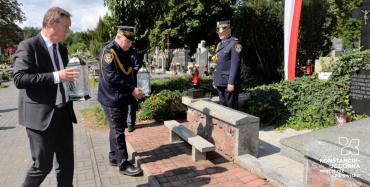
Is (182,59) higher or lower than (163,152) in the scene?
higher

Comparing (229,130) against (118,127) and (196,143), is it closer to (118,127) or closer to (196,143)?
(196,143)

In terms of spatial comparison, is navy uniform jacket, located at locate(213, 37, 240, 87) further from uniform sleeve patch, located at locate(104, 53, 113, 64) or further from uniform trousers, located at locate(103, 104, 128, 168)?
uniform sleeve patch, located at locate(104, 53, 113, 64)

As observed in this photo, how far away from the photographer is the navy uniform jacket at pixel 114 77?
4.25m

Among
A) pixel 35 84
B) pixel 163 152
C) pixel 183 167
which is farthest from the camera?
pixel 163 152

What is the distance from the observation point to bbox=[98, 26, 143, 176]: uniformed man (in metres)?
4.27

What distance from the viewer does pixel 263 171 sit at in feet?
13.0

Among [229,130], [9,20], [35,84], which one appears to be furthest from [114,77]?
[9,20]

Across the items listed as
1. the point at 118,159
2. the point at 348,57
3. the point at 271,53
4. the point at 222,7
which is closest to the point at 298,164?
the point at 118,159

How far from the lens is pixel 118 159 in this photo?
4.56m

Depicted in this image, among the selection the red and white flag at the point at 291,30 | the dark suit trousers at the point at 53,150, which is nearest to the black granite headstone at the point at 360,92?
the red and white flag at the point at 291,30

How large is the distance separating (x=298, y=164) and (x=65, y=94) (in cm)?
309

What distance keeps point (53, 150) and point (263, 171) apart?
7.98 feet

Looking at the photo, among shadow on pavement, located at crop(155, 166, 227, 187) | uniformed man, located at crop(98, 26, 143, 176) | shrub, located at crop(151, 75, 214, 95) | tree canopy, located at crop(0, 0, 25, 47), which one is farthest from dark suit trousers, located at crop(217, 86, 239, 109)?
tree canopy, located at crop(0, 0, 25, 47)

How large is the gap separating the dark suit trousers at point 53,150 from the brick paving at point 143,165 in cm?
94
